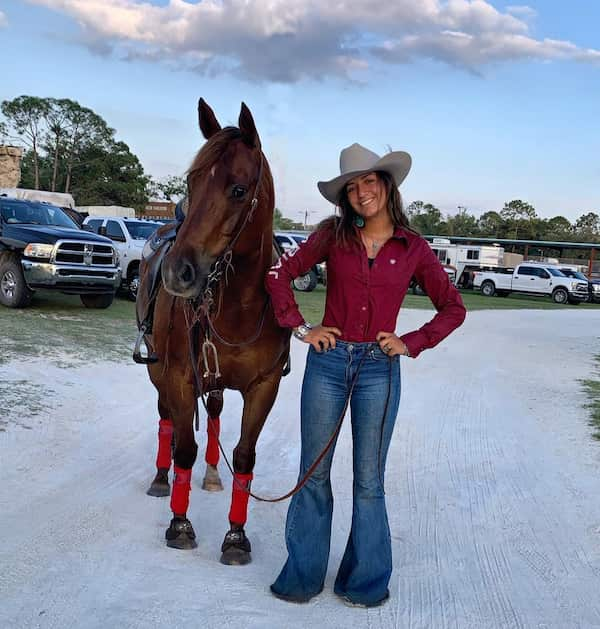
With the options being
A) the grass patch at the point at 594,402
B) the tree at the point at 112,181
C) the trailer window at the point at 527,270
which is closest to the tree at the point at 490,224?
the tree at the point at 112,181

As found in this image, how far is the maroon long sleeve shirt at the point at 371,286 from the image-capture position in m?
3.24

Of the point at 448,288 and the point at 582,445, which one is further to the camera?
the point at 582,445

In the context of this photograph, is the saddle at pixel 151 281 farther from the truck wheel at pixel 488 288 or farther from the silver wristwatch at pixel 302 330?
the truck wheel at pixel 488 288

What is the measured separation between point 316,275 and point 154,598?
22.3m

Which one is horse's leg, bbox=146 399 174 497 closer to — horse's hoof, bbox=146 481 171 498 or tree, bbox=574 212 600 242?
horse's hoof, bbox=146 481 171 498

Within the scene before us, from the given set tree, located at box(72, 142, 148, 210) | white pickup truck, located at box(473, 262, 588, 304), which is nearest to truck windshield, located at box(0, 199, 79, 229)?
white pickup truck, located at box(473, 262, 588, 304)

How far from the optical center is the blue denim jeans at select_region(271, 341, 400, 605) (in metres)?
3.31

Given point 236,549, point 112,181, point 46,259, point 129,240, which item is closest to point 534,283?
point 129,240

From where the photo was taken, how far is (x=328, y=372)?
3.33 m

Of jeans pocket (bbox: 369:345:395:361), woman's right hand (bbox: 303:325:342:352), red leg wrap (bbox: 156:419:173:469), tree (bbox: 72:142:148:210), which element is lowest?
red leg wrap (bbox: 156:419:173:469)

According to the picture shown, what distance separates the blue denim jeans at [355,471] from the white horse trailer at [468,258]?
38.5m

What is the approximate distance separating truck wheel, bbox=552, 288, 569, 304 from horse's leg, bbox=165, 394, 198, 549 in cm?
3408

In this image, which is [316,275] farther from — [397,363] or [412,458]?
[397,363]

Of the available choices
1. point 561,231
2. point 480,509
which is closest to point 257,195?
point 480,509
